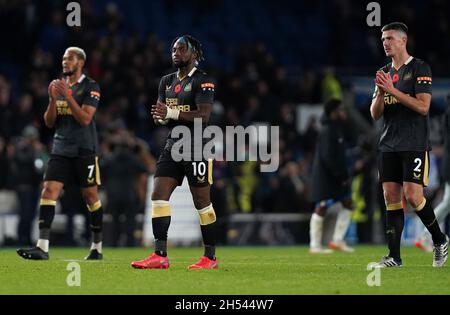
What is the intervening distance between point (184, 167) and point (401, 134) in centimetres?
228

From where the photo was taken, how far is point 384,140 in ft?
35.5

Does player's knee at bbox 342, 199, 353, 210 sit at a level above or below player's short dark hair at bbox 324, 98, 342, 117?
below

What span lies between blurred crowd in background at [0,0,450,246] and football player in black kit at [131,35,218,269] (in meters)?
6.78

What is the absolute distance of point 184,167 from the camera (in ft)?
35.2

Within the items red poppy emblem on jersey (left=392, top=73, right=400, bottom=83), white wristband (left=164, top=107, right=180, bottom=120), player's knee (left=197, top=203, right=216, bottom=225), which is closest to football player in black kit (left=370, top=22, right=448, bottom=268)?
red poppy emblem on jersey (left=392, top=73, right=400, bottom=83)

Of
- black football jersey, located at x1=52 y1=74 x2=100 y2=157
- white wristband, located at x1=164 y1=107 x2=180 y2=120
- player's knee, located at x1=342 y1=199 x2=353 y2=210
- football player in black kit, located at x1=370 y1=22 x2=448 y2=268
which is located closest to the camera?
white wristband, located at x1=164 y1=107 x2=180 y2=120

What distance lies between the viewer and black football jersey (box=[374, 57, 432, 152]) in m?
10.6

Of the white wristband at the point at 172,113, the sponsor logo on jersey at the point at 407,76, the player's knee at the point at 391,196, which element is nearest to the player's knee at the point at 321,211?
the player's knee at the point at 391,196

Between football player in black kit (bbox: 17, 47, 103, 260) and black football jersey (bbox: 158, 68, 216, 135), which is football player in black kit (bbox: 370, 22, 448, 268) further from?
football player in black kit (bbox: 17, 47, 103, 260)

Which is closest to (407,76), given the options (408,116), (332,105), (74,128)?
(408,116)

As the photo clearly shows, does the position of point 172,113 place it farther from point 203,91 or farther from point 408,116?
point 408,116

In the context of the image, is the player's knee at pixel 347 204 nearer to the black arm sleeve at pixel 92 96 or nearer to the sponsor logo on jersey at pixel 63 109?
the black arm sleeve at pixel 92 96

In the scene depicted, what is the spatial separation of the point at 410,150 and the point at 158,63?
13.2m
